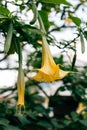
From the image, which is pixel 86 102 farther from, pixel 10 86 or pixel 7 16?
pixel 7 16

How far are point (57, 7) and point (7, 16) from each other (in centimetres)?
86

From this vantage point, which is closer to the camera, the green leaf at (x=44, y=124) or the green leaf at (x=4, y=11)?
the green leaf at (x=4, y=11)

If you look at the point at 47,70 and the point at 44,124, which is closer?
the point at 47,70

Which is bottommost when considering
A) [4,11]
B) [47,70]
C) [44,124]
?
[44,124]

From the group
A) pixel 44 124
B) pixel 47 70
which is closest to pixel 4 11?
pixel 47 70

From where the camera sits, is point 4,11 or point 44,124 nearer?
point 4,11

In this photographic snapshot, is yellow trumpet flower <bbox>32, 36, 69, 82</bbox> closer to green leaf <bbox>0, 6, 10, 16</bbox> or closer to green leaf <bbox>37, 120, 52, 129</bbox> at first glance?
green leaf <bbox>0, 6, 10, 16</bbox>

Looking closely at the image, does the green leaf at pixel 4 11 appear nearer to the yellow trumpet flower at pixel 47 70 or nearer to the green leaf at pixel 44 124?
the yellow trumpet flower at pixel 47 70

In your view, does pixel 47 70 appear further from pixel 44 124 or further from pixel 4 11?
pixel 44 124

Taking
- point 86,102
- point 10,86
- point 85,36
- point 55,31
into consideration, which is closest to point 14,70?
point 10,86

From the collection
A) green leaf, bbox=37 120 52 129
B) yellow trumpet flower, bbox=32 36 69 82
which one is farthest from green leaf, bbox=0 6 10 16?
green leaf, bbox=37 120 52 129

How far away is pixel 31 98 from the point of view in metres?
2.68

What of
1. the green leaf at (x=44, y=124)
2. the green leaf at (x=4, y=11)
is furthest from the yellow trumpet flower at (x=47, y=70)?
the green leaf at (x=44, y=124)

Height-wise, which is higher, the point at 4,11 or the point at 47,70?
the point at 4,11
